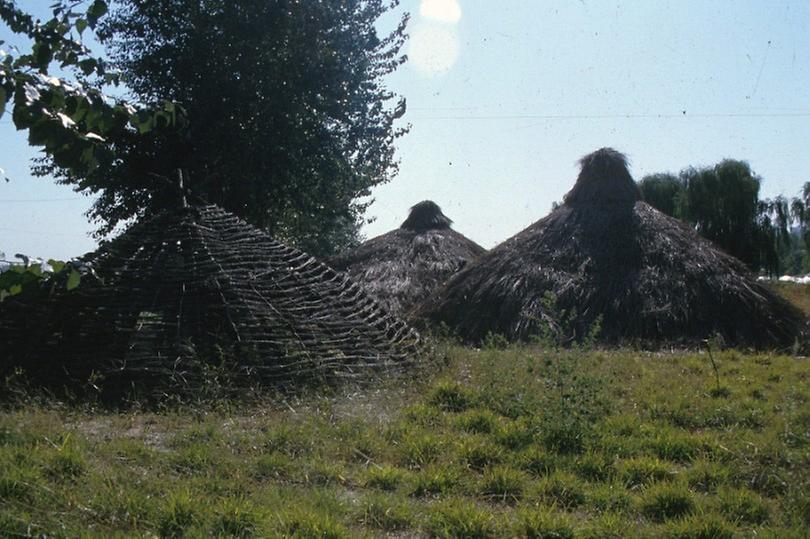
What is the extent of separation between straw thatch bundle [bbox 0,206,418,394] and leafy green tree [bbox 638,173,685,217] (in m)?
26.5

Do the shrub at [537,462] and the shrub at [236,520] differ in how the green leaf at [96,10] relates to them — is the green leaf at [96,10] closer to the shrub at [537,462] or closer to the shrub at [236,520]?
the shrub at [236,520]

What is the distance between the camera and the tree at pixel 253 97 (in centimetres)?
1505

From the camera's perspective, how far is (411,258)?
1714 cm

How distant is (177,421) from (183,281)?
6.24 ft

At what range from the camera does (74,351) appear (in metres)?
6.79

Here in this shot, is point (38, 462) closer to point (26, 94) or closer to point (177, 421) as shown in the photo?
point (177, 421)

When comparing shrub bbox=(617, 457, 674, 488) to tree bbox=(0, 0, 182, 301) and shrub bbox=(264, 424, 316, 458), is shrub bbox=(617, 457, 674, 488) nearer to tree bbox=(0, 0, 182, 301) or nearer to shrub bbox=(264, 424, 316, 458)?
shrub bbox=(264, 424, 316, 458)

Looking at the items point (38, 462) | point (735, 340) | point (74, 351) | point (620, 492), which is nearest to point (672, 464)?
point (620, 492)

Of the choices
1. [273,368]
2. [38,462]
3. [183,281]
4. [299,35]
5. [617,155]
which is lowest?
[38,462]

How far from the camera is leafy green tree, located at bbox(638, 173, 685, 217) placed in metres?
32.3

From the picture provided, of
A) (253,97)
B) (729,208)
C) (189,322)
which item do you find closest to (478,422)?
(189,322)

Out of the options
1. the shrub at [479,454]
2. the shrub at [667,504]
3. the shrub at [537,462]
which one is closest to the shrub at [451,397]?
the shrub at [479,454]

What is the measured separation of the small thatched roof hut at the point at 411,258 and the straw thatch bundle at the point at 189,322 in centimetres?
680

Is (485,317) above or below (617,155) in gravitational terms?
below
